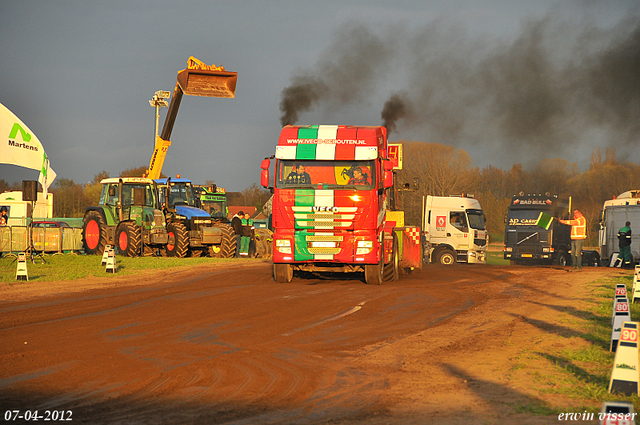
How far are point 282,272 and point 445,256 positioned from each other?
44.6 feet

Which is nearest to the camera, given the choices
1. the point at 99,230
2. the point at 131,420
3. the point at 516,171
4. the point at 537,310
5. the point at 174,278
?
the point at 131,420

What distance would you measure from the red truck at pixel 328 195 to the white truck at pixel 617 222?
1855cm

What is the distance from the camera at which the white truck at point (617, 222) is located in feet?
92.5

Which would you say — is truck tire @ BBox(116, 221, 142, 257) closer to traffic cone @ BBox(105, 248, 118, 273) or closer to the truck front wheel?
traffic cone @ BBox(105, 248, 118, 273)

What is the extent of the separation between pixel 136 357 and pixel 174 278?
437 inches

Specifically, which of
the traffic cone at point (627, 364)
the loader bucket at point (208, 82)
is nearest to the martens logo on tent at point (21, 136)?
the loader bucket at point (208, 82)

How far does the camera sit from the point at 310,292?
1404 cm

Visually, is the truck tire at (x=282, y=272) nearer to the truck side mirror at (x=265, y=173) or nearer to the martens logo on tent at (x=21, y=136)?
the truck side mirror at (x=265, y=173)

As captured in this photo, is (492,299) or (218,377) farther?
(492,299)

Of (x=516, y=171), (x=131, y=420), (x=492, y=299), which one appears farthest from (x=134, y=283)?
(x=516, y=171)

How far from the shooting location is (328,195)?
1434cm

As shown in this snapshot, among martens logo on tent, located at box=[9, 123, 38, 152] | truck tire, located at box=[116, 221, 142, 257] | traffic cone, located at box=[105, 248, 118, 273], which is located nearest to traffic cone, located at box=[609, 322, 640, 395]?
martens logo on tent, located at box=[9, 123, 38, 152]

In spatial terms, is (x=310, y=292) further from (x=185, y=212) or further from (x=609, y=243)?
(x=609, y=243)

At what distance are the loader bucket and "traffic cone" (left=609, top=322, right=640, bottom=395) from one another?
23.5 meters
